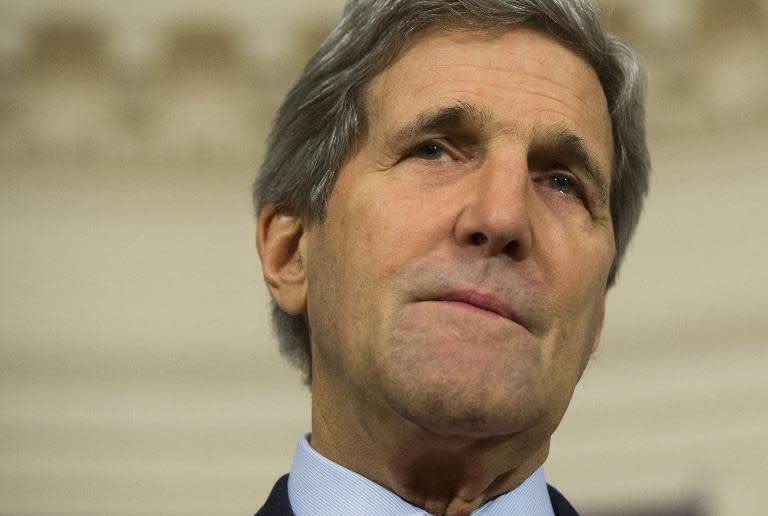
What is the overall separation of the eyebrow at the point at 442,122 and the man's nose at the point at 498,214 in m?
0.08

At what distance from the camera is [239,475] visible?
3.79 m

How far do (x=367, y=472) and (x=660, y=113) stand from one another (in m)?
2.60

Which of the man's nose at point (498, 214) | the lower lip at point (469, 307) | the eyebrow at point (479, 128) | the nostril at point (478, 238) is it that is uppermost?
the eyebrow at point (479, 128)

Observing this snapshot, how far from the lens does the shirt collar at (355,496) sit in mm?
1606

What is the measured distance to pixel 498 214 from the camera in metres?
1.50

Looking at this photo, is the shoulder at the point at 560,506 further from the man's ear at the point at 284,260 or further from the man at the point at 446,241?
the man's ear at the point at 284,260

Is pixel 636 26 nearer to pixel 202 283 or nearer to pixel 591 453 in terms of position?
pixel 591 453

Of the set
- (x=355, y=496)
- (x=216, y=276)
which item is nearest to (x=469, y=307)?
(x=355, y=496)

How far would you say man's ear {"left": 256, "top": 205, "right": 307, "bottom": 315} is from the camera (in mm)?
1796

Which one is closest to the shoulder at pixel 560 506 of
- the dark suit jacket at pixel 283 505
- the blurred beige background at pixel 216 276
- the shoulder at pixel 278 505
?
→ the dark suit jacket at pixel 283 505

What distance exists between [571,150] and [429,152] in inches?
7.8

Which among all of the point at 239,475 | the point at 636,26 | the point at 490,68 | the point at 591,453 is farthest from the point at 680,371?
the point at 490,68

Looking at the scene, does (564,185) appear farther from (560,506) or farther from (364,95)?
(560,506)

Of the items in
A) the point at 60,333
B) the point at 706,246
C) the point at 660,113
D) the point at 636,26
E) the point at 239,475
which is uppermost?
the point at 636,26
